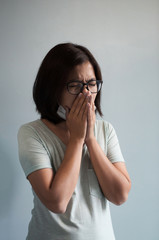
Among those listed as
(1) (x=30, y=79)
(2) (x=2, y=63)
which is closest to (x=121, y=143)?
(1) (x=30, y=79)

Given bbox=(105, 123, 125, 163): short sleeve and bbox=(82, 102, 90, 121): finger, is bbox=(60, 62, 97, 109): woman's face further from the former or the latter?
bbox=(105, 123, 125, 163): short sleeve

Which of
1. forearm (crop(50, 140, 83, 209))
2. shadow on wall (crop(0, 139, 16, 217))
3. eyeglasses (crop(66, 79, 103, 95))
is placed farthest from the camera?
shadow on wall (crop(0, 139, 16, 217))

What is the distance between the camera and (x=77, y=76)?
37.1 inches

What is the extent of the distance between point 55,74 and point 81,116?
0.18 meters

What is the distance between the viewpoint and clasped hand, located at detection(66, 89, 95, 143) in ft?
3.01

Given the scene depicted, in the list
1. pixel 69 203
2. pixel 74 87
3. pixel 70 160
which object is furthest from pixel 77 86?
pixel 69 203

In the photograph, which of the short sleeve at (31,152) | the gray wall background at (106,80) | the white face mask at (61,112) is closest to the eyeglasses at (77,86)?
the white face mask at (61,112)

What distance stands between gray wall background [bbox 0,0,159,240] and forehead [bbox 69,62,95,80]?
19.0 inches

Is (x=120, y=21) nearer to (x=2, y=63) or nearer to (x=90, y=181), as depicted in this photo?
(x=2, y=63)

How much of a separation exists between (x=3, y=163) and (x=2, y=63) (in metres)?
0.51

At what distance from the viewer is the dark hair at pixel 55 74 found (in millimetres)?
947

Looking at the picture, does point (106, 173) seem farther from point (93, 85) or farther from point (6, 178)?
point (6, 178)

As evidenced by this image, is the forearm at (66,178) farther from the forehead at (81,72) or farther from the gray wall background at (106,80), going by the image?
the gray wall background at (106,80)

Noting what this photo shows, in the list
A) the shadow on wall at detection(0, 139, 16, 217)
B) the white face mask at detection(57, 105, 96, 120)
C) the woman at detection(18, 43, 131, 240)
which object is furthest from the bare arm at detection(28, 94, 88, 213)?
the shadow on wall at detection(0, 139, 16, 217)
